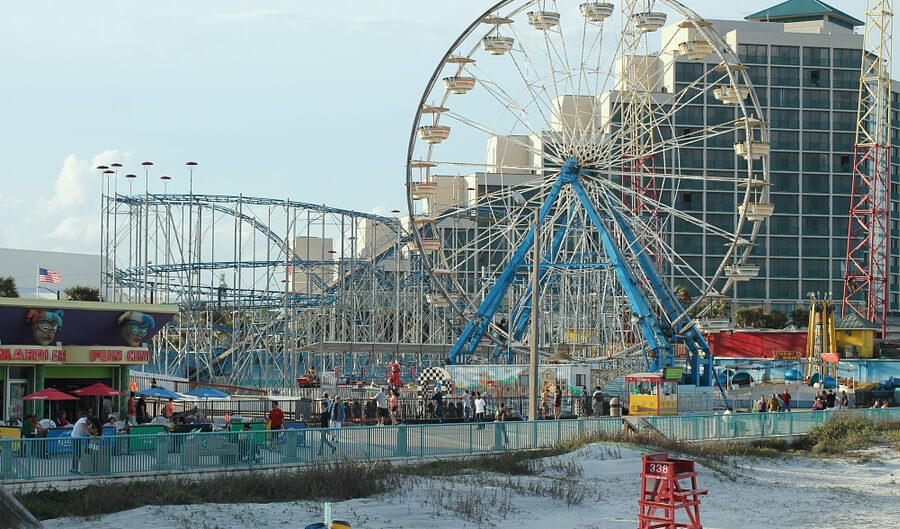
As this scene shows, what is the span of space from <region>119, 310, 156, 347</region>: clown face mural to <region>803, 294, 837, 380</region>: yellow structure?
36.4 metres

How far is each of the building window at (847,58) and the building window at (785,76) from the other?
3549 millimetres

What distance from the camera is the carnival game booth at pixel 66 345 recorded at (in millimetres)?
32312

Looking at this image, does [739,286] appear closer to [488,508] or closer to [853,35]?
[853,35]

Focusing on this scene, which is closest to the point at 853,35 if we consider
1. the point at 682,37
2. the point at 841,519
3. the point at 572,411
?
the point at 682,37

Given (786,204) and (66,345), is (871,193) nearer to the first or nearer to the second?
(786,204)

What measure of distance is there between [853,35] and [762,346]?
134 ft

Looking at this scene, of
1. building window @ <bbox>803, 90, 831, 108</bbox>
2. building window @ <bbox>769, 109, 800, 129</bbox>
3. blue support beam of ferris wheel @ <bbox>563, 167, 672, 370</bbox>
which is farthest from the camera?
building window @ <bbox>803, 90, 831, 108</bbox>

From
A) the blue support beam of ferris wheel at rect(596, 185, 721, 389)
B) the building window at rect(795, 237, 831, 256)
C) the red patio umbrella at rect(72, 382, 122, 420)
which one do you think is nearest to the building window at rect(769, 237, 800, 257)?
the building window at rect(795, 237, 831, 256)

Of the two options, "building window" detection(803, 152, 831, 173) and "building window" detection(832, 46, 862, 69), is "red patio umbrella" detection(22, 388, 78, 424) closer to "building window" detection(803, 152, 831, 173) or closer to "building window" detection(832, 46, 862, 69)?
"building window" detection(803, 152, 831, 173)

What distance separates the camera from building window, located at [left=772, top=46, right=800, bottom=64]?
109319mm

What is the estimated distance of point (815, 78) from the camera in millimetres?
110438

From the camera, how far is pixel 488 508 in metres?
23.5

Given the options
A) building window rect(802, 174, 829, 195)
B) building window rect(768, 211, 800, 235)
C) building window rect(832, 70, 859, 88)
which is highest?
building window rect(832, 70, 859, 88)

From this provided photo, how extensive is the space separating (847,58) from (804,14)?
22.4ft
